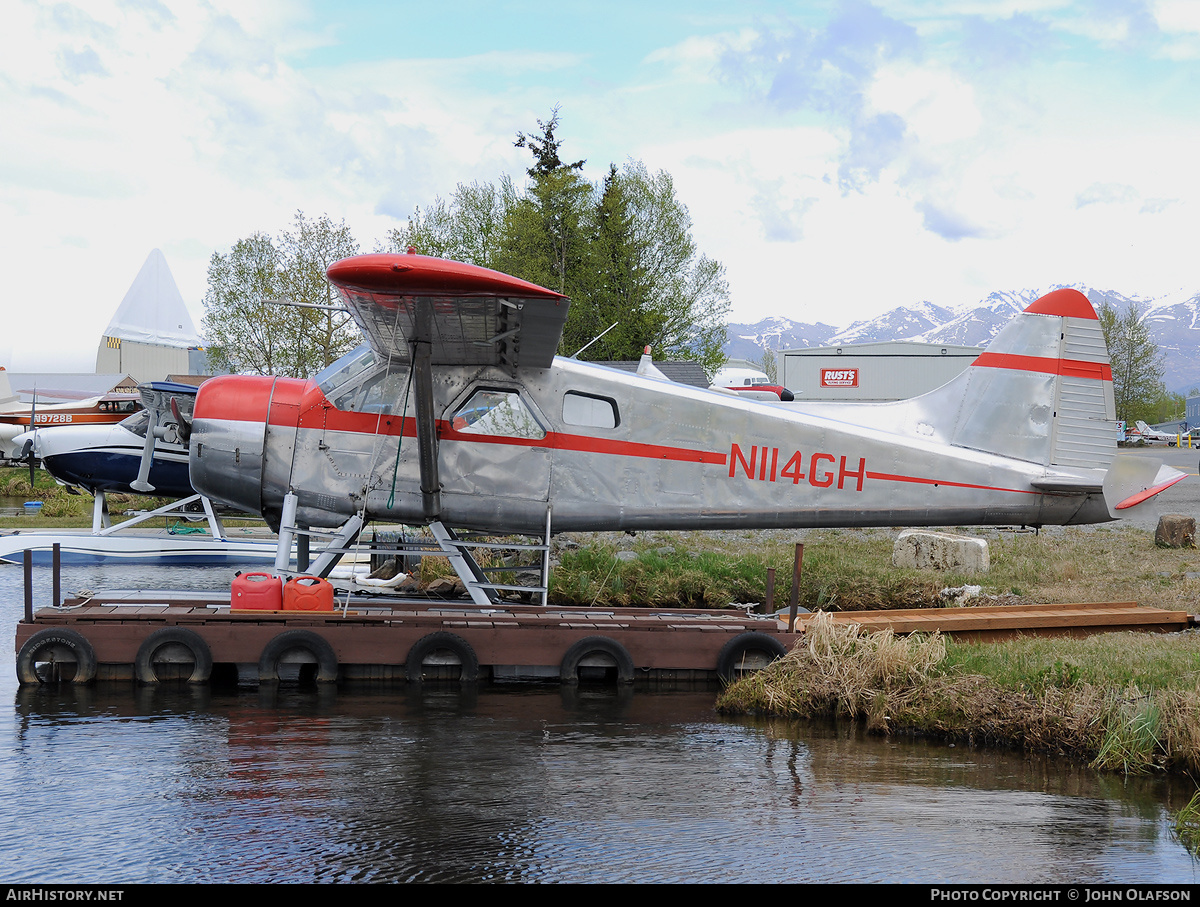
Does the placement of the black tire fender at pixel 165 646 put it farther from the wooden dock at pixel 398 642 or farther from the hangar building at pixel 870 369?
the hangar building at pixel 870 369

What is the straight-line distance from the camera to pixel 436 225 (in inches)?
1847

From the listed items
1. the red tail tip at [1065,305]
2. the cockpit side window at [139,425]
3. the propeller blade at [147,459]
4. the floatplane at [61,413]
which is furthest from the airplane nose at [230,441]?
the floatplane at [61,413]

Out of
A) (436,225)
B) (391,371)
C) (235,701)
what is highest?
(436,225)

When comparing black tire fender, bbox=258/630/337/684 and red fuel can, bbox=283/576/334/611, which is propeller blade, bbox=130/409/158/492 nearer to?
red fuel can, bbox=283/576/334/611

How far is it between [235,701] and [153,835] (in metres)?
2.83

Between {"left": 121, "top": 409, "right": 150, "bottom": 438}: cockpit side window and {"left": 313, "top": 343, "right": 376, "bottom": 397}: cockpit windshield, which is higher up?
{"left": 313, "top": 343, "right": 376, "bottom": 397}: cockpit windshield

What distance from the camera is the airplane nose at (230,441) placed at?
28.7 ft

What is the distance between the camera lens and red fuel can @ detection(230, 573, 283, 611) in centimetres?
797

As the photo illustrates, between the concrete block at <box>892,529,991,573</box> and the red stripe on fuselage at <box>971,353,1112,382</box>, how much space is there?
4.03 metres

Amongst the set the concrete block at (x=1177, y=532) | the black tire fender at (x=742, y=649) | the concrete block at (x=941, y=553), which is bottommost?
the black tire fender at (x=742, y=649)

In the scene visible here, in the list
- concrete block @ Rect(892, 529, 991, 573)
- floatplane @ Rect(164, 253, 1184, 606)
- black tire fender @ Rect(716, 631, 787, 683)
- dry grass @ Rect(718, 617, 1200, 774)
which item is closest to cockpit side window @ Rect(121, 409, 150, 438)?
floatplane @ Rect(164, 253, 1184, 606)

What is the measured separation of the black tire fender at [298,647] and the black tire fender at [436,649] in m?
0.60

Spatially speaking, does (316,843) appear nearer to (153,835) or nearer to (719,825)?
(153,835)
